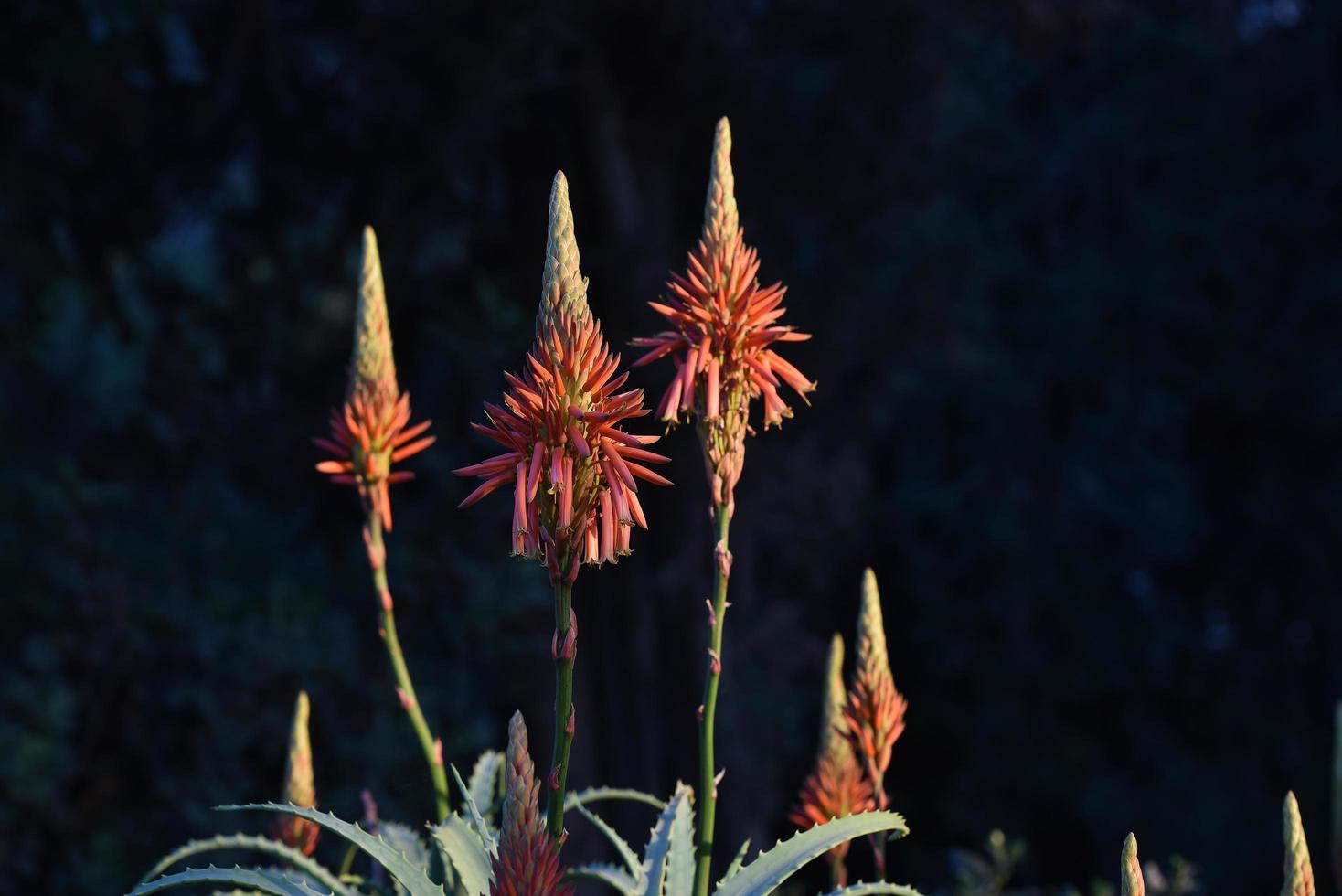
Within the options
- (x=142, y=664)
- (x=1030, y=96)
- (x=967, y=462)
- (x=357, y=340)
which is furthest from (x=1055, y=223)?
(x=357, y=340)

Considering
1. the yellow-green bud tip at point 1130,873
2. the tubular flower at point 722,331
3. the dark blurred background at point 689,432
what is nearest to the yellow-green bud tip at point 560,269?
the tubular flower at point 722,331

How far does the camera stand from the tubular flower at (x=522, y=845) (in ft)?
4.01

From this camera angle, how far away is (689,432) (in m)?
5.87

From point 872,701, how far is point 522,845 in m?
0.64

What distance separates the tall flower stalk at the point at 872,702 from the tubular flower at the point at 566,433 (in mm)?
442

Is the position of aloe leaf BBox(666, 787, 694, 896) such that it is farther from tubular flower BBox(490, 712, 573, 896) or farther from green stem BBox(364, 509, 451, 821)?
tubular flower BBox(490, 712, 573, 896)

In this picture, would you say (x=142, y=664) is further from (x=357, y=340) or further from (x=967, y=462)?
(x=967, y=462)

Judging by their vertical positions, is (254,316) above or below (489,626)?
above

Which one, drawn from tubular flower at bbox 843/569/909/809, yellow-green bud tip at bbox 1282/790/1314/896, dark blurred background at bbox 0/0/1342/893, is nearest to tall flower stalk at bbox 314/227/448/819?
tubular flower at bbox 843/569/909/809

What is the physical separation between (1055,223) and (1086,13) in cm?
388

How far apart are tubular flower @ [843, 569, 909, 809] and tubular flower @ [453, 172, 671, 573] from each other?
443mm

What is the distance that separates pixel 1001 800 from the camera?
9469 mm

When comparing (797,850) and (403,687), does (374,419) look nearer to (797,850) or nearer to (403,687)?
(403,687)

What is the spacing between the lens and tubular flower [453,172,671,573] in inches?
53.2
